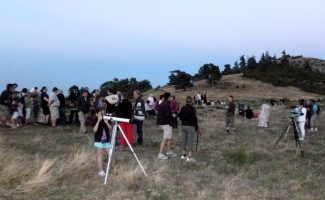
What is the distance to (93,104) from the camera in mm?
20078

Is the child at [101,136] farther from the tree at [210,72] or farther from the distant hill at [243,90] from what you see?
the tree at [210,72]

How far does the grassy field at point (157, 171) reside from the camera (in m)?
9.70

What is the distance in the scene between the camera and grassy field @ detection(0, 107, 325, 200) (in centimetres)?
970

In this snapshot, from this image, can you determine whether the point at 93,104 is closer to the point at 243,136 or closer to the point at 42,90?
the point at 42,90

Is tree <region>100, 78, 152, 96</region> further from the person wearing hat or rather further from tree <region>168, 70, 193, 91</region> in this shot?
the person wearing hat

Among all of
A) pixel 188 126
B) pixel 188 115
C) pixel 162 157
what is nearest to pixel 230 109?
pixel 188 126

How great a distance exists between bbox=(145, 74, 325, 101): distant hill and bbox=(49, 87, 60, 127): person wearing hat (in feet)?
161

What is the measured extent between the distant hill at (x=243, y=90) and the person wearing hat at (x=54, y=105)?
49.1 m

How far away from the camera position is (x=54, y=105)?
2058cm

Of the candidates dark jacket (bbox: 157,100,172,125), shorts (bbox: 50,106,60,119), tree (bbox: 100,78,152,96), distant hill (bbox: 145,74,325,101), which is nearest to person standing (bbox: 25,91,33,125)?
shorts (bbox: 50,106,60,119)

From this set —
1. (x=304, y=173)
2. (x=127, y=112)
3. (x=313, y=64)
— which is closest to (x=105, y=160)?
(x=127, y=112)

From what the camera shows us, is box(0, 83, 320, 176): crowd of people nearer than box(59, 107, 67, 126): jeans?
Yes

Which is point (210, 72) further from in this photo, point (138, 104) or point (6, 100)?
point (138, 104)

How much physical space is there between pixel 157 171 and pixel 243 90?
6797 cm
